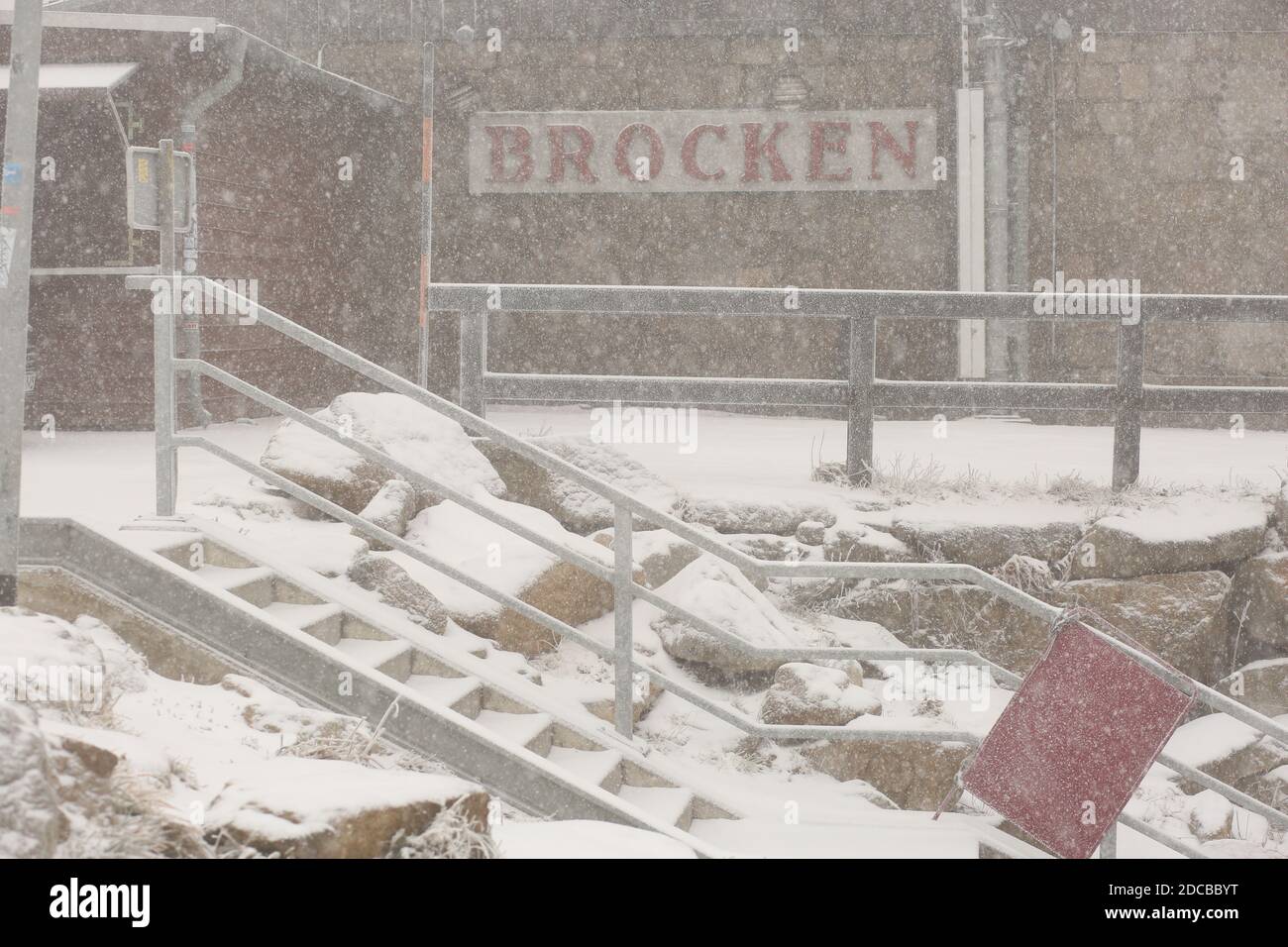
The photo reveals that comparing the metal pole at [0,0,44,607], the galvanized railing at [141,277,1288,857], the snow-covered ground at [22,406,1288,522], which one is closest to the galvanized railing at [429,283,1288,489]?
the snow-covered ground at [22,406,1288,522]

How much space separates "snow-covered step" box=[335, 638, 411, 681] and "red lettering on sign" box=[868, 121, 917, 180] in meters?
8.08

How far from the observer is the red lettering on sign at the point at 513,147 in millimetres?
12695

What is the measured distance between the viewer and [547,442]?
7.66 m

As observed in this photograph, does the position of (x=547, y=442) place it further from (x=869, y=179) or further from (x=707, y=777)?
(x=869, y=179)

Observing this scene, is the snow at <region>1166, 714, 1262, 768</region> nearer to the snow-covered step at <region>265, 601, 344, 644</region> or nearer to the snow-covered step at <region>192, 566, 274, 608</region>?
the snow-covered step at <region>265, 601, 344, 644</region>

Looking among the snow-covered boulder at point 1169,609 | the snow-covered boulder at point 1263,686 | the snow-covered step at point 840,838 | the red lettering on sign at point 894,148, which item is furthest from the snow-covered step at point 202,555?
the red lettering on sign at point 894,148

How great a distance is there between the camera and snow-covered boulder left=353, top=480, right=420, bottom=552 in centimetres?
668

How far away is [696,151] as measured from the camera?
12500 millimetres

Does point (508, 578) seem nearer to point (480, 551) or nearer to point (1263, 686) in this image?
point (480, 551)

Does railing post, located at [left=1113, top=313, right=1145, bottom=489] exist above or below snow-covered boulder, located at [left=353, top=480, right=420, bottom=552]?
above

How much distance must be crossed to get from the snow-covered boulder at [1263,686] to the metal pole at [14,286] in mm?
5804

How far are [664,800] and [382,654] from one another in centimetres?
129
